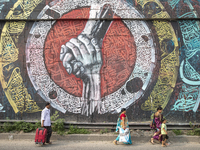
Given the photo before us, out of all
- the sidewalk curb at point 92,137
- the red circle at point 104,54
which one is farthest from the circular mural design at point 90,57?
the sidewalk curb at point 92,137

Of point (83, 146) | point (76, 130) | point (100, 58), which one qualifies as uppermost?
point (100, 58)

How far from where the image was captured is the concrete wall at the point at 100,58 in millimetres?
7078

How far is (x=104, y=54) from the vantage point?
718 cm

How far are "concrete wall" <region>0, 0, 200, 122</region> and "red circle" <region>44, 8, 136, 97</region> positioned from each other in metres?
0.04

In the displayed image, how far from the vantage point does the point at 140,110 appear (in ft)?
23.2

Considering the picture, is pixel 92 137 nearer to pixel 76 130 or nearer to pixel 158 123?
pixel 76 130

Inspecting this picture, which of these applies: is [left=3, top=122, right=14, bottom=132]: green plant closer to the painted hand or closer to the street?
the street

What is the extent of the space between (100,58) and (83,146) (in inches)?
121

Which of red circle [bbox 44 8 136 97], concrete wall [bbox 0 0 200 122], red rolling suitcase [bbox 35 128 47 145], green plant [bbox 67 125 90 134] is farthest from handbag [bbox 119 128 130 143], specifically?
red rolling suitcase [bbox 35 128 47 145]

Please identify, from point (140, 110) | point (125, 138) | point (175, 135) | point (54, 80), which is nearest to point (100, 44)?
point (54, 80)

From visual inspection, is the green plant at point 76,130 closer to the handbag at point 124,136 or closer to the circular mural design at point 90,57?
the circular mural design at point 90,57

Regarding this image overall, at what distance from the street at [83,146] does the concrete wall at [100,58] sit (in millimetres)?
1044

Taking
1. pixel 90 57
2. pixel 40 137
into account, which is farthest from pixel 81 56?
pixel 40 137

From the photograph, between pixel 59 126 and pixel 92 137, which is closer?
pixel 92 137
